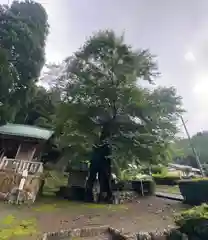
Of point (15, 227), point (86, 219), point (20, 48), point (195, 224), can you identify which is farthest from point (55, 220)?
point (20, 48)

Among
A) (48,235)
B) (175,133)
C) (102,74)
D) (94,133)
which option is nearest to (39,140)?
(94,133)

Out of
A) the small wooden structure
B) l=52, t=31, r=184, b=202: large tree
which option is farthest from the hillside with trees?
the small wooden structure

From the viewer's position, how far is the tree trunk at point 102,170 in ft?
37.8

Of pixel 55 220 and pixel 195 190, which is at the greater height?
pixel 195 190

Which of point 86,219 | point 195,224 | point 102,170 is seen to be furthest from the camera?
point 102,170

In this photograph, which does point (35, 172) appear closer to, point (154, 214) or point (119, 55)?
point (154, 214)

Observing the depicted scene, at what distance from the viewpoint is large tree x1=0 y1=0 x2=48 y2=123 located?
40.2 feet

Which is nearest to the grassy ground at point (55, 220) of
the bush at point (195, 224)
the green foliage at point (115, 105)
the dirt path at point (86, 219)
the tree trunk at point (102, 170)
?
the dirt path at point (86, 219)

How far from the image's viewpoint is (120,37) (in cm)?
1209

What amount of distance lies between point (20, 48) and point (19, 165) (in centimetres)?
694

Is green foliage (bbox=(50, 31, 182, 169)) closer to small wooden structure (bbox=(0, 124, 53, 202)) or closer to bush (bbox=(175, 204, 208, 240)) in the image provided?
small wooden structure (bbox=(0, 124, 53, 202))

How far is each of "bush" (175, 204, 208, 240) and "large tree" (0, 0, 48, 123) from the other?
10.8 metres

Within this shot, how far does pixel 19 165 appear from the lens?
1079 centimetres

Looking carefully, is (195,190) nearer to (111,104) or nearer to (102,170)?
(102,170)
